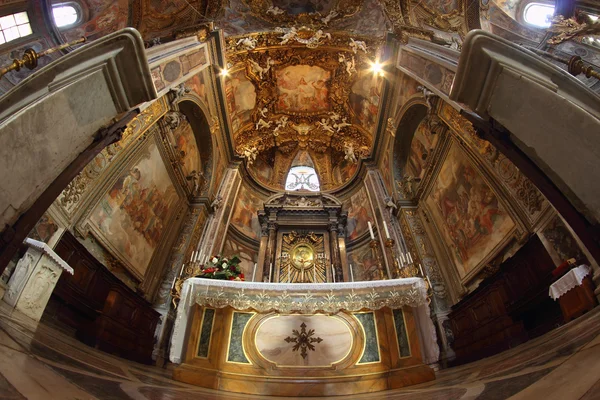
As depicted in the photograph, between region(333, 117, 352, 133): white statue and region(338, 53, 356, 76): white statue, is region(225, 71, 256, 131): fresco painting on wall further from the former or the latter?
region(333, 117, 352, 133): white statue

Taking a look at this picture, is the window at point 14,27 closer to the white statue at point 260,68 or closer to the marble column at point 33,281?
the marble column at point 33,281

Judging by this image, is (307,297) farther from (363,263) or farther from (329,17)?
(329,17)

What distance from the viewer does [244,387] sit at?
346 cm

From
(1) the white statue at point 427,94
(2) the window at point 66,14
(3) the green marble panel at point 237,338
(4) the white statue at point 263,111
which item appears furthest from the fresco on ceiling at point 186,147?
(1) the white statue at point 427,94

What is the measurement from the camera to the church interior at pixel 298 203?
295cm

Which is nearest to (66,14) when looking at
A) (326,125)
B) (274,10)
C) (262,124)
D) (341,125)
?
(274,10)

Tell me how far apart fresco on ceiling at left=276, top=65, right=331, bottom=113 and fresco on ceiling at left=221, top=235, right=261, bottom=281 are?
7179 millimetres

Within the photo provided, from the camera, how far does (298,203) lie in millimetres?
12414

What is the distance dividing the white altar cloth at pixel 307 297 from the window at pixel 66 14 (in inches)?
349

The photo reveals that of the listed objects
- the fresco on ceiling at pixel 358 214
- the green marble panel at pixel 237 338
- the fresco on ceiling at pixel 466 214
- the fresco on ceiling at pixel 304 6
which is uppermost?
the fresco on ceiling at pixel 304 6

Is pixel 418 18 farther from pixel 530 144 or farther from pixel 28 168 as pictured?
pixel 28 168

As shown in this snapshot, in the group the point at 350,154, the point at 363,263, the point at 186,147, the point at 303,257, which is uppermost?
the point at 350,154

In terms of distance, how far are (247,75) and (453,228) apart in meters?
9.90

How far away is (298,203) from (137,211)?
6.67m
